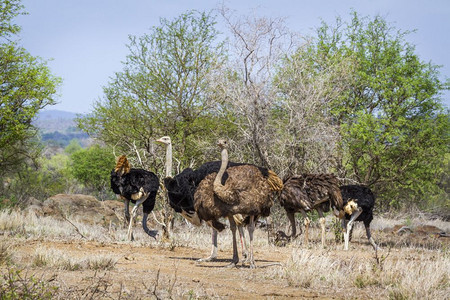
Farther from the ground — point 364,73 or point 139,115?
point 364,73

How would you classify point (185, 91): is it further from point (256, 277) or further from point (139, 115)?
point (256, 277)

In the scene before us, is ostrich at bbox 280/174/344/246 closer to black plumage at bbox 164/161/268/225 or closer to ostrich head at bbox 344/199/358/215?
ostrich head at bbox 344/199/358/215

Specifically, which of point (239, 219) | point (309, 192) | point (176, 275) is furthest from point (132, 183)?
A: point (176, 275)

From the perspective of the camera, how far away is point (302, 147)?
50.7 feet

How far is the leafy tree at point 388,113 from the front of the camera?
16.9 meters

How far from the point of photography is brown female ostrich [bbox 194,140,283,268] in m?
8.85

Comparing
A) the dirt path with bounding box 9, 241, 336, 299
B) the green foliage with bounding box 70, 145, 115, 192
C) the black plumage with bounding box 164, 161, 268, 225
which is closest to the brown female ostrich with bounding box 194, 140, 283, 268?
the dirt path with bounding box 9, 241, 336, 299

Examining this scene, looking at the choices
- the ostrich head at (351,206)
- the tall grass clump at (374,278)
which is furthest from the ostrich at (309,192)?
the tall grass clump at (374,278)

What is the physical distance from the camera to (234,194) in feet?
29.0

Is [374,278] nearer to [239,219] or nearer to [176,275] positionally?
[239,219]

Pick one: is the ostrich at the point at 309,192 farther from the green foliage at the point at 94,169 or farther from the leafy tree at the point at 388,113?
the green foliage at the point at 94,169

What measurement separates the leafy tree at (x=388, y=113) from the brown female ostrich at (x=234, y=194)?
777cm

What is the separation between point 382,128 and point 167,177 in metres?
8.08

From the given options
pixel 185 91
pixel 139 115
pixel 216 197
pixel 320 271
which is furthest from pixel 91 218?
pixel 320 271
